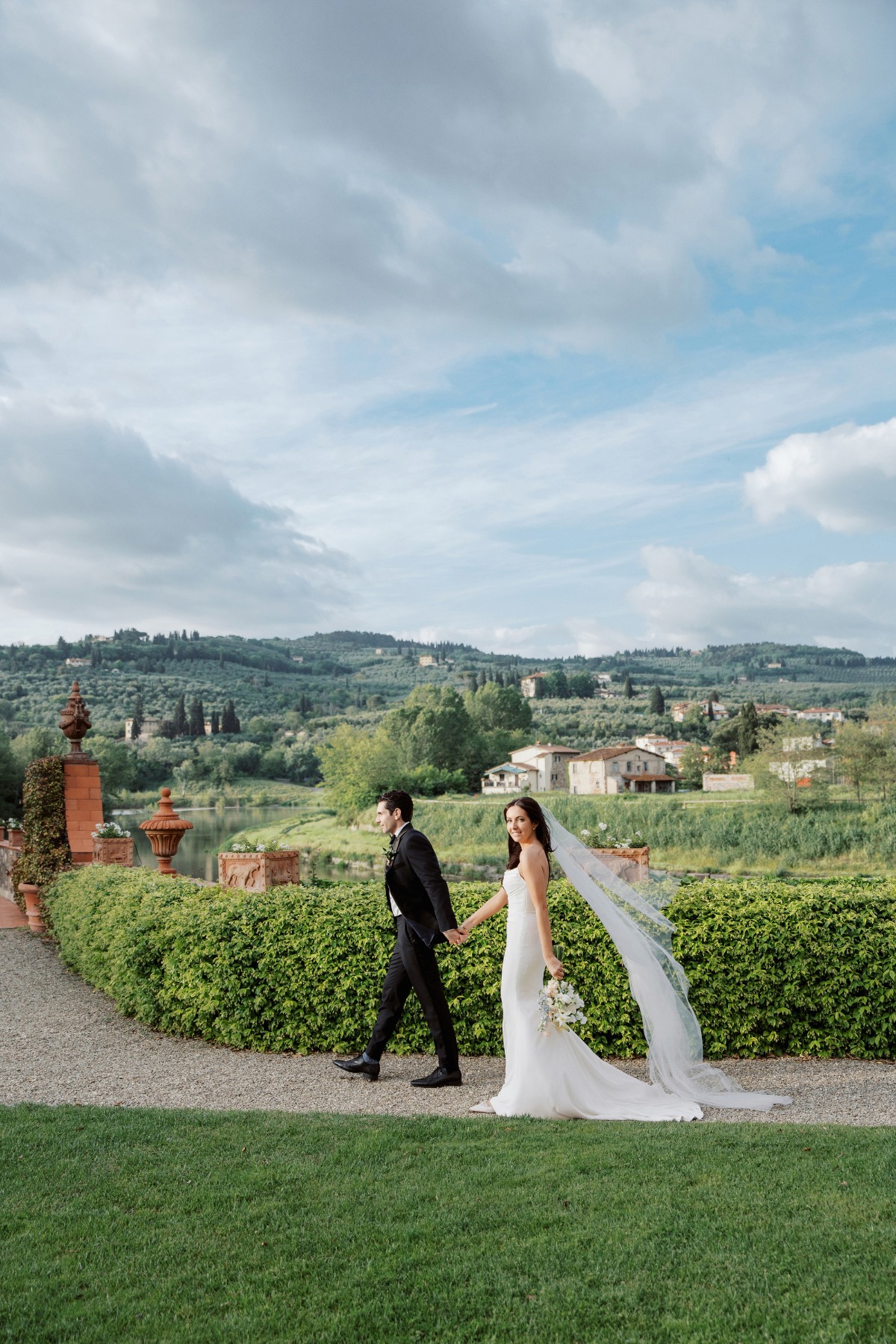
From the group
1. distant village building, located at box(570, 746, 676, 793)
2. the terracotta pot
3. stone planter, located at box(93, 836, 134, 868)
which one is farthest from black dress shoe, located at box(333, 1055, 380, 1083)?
distant village building, located at box(570, 746, 676, 793)

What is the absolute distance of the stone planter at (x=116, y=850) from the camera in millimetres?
11703

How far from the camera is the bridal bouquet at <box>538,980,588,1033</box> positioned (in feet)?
16.0

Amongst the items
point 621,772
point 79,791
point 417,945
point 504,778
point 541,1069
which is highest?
point 79,791

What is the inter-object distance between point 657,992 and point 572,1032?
64cm

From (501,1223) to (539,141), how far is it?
10735 millimetres

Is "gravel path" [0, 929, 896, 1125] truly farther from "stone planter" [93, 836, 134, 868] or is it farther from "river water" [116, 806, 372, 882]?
"river water" [116, 806, 372, 882]

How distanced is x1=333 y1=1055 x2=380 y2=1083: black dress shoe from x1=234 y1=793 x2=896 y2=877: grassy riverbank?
23.1 meters

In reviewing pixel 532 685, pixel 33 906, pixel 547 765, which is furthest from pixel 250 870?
pixel 532 685

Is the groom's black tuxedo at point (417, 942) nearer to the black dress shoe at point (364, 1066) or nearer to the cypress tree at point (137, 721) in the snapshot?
the black dress shoe at point (364, 1066)

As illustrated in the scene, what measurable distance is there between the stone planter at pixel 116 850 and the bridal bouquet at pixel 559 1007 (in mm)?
8256

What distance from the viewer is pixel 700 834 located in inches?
1567

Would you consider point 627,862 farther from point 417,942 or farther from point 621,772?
point 621,772

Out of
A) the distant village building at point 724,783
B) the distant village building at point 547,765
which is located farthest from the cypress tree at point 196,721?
the distant village building at point 724,783

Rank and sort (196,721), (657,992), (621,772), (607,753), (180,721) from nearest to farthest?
(657,992) → (607,753) → (621,772) → (180,721) → (196,721)
